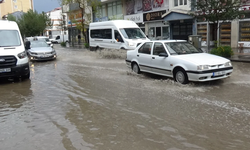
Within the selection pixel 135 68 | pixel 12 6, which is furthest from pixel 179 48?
pixel 12 6

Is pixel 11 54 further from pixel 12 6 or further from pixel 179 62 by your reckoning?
pixel 12 6

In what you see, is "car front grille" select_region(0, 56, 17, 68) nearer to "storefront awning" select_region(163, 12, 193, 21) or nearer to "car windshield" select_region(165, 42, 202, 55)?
"car windshield" select_region(165, 42, 202, 55)

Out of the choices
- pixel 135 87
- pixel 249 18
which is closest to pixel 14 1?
pixel 249 18

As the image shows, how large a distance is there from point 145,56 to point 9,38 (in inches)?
217

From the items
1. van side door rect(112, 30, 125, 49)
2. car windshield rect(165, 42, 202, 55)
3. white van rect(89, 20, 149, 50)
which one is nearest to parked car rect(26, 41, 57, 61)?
white van rect(89, 20, 149, 50)

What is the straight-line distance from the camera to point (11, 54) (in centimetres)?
948

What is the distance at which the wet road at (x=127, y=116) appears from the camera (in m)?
4.40

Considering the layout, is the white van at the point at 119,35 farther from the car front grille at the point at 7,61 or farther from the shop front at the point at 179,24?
the car front grille at the point at 7,61

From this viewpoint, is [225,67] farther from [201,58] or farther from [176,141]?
[176,141]

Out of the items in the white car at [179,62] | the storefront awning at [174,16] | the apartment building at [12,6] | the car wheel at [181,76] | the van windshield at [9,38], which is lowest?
the car wheel at [181,76]

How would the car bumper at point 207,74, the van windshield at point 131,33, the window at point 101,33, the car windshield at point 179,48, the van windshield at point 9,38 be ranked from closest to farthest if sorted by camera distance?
the car bumper at point 207,74 < the car windshield at point 179,48 < the van windshield at point 9,38 < the van windshield at point 131,33 < the window at point 101,33

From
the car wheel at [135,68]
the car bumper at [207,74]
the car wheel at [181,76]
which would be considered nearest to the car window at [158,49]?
the car wheel at [181,76]

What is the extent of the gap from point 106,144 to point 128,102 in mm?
2525

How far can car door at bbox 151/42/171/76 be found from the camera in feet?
29.4
